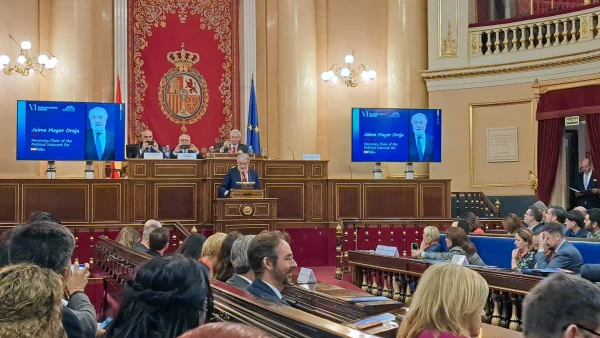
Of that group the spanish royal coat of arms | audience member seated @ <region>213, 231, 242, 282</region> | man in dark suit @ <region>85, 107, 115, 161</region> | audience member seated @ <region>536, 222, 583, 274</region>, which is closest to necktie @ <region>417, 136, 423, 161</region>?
the spanish royal coat of arms

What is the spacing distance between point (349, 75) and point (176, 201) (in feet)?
14.8

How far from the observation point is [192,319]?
2.10m

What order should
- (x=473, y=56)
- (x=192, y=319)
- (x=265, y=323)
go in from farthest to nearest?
1. (x=473, y=56)
2. (x=265, y=323)
3. (x=192, y=319)

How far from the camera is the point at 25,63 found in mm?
12203

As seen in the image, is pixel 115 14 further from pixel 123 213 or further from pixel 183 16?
pixel 123 213

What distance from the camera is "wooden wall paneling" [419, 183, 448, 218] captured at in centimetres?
1166

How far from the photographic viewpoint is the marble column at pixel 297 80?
13547 millimetres

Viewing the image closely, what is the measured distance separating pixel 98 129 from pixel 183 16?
3954 mm

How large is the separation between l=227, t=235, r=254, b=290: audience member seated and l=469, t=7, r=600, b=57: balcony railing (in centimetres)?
957

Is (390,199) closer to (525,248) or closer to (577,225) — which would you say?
(577,225)

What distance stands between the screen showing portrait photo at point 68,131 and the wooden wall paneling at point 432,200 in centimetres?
450

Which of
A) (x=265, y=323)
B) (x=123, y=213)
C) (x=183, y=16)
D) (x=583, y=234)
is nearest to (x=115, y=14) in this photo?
(x=183, y=16)

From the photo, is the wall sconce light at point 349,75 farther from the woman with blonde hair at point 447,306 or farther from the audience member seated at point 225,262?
the woman with blonde hair at point 447,306

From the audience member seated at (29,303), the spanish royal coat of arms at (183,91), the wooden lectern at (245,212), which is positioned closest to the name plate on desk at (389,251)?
the wooden lectern at (245,212)
